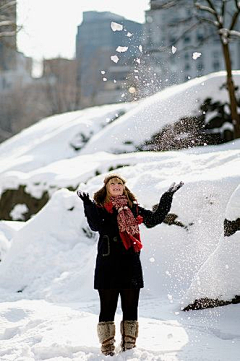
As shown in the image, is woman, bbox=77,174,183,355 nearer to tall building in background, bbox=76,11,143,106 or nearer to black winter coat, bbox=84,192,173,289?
black winter coat, bbox=84,192,173,289

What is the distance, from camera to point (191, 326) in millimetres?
5352

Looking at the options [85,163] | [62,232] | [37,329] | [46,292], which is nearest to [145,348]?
[37,329]

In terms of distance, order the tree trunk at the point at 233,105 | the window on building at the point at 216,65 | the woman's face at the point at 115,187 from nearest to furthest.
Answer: the woman's face at the point at 115,187 → the tree trunk at the point at 233,105 → the window on building at the point at 216,65

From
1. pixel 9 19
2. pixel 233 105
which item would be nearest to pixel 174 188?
pixel 233 105

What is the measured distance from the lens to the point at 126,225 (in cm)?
465

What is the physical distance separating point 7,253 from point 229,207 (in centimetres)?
413

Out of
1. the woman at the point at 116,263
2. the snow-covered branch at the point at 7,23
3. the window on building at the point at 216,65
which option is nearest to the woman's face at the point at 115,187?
the woman at the point at 116,263

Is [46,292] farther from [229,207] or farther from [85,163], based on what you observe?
[85,163]

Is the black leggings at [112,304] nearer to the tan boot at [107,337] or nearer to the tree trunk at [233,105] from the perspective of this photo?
the tan boot at [107,337]

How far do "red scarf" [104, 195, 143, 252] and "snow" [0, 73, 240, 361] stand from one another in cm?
81

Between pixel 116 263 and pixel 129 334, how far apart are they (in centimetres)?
55

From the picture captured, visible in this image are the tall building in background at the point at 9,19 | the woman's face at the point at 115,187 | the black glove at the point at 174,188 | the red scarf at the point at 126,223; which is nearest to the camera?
the red scarf at the point at 126,223

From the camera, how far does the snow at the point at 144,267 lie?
486 centimetres

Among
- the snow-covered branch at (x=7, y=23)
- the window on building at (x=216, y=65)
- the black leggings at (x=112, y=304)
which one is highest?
the window on building at (x=216, y=65)
